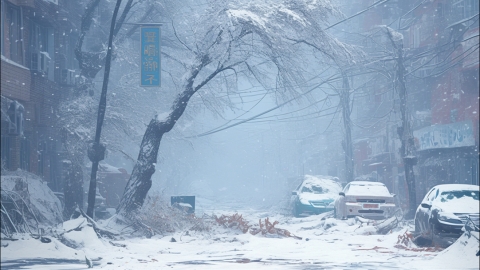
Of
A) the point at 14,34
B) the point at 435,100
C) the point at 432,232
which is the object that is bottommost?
the point at 432,232

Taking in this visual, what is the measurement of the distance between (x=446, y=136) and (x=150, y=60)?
15.7 metres

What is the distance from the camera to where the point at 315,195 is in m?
27.9

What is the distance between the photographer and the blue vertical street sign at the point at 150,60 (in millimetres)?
19562

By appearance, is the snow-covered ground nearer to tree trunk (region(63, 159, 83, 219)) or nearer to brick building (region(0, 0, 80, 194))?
brick building (region(0, 0, 80, 194))

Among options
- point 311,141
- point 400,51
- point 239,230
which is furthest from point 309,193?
point 311,141

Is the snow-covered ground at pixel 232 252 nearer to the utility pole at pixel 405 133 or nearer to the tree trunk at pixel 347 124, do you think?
the utility pole at pixel 405 133

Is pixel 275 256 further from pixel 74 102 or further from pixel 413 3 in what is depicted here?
pixel 413 3

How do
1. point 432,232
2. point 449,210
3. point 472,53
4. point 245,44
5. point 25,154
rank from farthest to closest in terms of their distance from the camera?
point 472,53 < point 25,154 < point 245,44 < point 432,232 < point 449,210

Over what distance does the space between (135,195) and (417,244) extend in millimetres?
8938

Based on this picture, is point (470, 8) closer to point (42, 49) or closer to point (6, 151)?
point (42, 49)

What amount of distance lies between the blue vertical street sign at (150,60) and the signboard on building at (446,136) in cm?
1448

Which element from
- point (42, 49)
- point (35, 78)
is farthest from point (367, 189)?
point (42, 49)

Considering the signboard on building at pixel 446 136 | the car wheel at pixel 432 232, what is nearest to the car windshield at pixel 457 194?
the car wheel at pixel 432 232

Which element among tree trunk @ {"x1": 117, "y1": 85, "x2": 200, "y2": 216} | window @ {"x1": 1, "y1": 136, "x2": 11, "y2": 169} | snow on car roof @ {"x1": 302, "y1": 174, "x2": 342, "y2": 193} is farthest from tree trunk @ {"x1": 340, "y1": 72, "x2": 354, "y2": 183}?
window @ {"x1": 1, "y1": 136, "x2": 11, "y2": 169}
